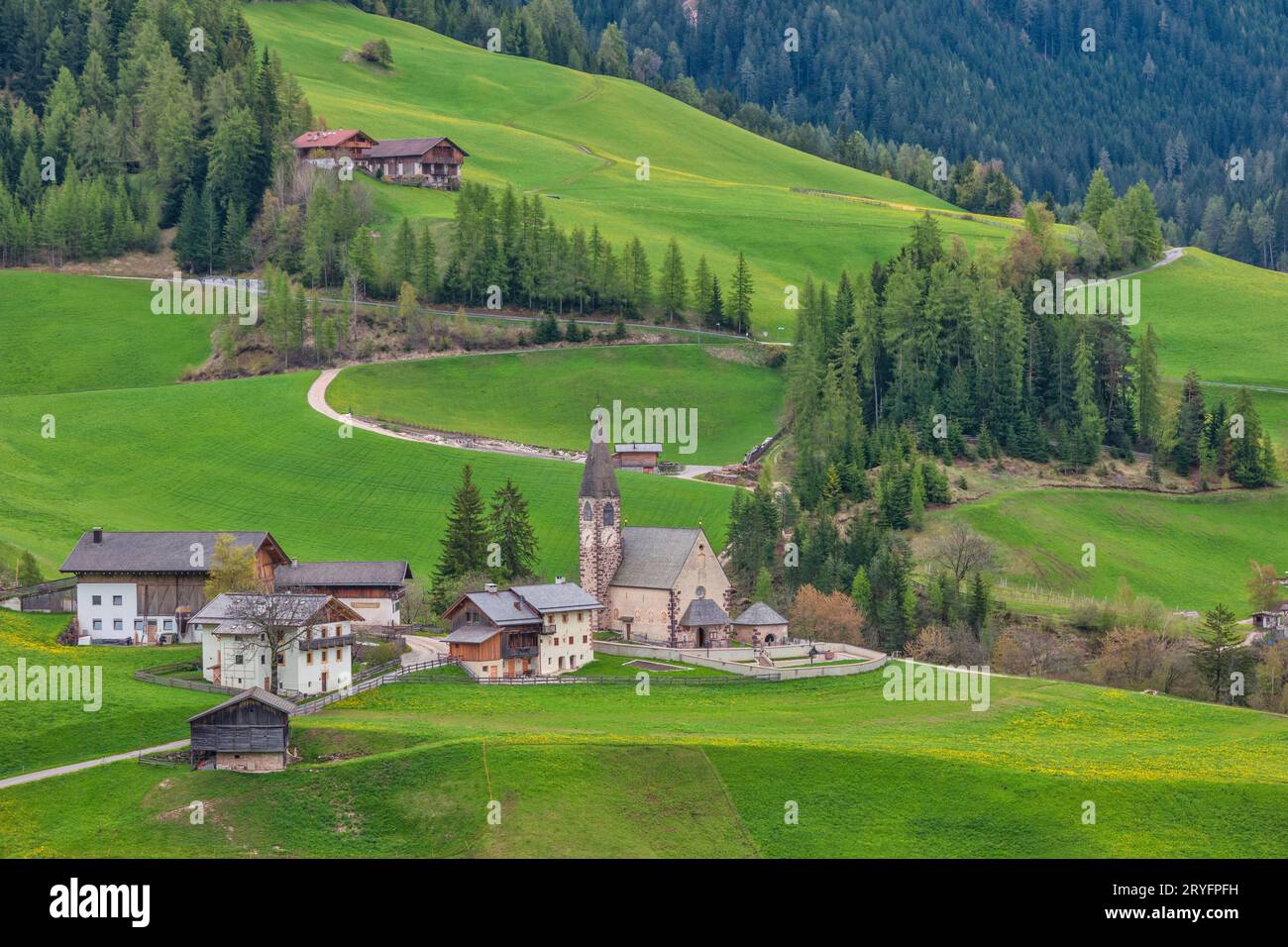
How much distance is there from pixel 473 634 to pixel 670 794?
76.5 feet

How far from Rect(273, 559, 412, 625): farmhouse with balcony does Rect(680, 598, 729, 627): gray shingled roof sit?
16.0 metres

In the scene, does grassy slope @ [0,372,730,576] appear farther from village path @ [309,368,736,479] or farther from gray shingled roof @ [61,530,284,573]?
gray shingled roof @ [61,530,284,573]

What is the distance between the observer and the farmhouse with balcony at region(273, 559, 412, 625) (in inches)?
3944

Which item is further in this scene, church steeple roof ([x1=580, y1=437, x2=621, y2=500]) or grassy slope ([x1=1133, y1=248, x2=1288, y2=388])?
grassy slope ([x1=1133, y1=248, x2=1288, y2=388])

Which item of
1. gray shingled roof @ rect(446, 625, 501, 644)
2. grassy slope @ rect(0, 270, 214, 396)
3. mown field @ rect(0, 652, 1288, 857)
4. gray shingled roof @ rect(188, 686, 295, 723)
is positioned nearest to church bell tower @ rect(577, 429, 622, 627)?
gray shingled roof @ rect(446, 625, 501, 644)

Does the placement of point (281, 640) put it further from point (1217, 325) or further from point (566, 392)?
point (1217, 325)

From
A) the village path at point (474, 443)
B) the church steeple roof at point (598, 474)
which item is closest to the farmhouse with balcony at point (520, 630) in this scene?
the church steeple roof at point (598, 474)

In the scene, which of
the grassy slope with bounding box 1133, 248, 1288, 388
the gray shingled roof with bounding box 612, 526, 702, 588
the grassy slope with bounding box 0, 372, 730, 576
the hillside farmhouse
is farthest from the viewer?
the grassy slope with bounding box 1133, 248, 1288, 388

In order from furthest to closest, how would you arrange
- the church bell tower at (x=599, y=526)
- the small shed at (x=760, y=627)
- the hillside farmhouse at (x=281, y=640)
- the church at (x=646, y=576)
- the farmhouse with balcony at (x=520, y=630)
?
the church bell tower at (x=599, y=526) < the small shed at (x=760, y=627) < the church at (x=646, y=576) < the farmhouse with balcony at (x=520, y=630) < the hillside farmhouse at (x=281, y=640)

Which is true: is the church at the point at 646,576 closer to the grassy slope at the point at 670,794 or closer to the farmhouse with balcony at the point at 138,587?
the farmhouse with balcony at the point at 138,587

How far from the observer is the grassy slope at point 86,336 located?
164 metres

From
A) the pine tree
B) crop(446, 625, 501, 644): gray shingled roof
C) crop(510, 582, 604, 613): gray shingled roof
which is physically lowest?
crop(446, 625, 501, 644): gray shingled roof

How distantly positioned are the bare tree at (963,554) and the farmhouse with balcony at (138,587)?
46411 mm

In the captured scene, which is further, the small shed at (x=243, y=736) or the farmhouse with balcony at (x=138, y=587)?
the farmhouse with balcony at (x=138, y=587)
